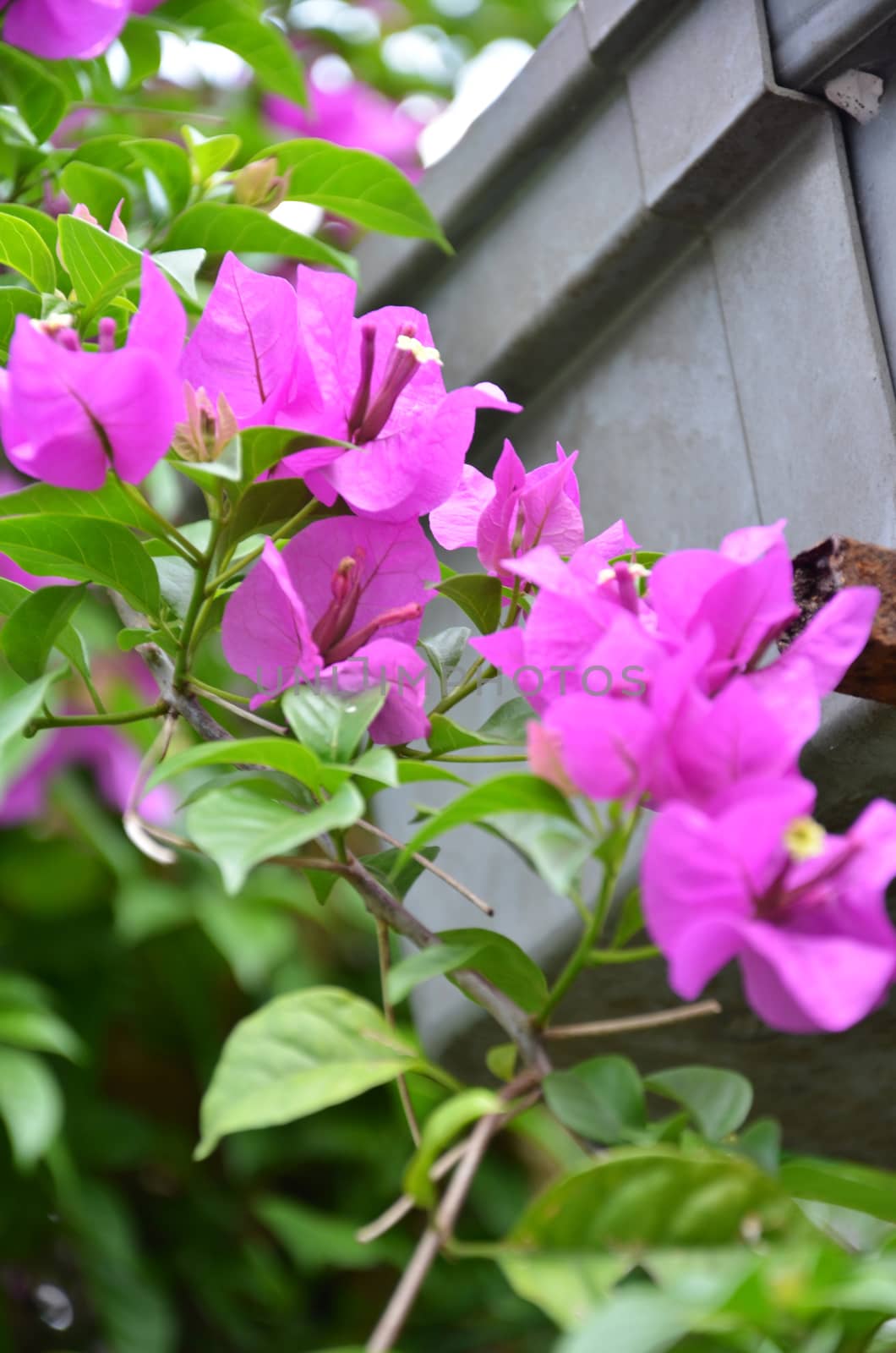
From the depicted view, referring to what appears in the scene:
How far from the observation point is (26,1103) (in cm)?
95

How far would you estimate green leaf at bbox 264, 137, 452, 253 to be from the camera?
0.65 metres

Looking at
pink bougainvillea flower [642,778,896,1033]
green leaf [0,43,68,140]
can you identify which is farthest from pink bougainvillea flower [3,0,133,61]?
pink bougainvillea flower [642,778,896,1033]

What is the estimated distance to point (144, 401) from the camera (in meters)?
0.40

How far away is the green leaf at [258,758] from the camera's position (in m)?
0.36

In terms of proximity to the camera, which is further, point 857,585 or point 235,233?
point 235,233

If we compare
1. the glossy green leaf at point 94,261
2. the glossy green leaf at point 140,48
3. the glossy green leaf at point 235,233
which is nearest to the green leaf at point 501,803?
the glossy green leaf at point 94,261

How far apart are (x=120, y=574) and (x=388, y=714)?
0.36 ft

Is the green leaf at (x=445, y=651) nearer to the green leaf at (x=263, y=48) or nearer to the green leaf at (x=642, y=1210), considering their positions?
the green leaf at (x=642, y=1210)

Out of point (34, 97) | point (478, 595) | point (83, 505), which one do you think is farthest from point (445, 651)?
point (34, 97)

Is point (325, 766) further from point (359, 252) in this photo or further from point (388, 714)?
point (359, 252)

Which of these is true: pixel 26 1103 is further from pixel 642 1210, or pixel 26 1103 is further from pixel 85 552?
pixel 642 1210

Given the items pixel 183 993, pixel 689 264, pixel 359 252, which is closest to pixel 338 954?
pixel 183 993

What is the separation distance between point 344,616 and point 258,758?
87mm

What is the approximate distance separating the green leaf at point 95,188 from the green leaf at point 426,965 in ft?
1.37
